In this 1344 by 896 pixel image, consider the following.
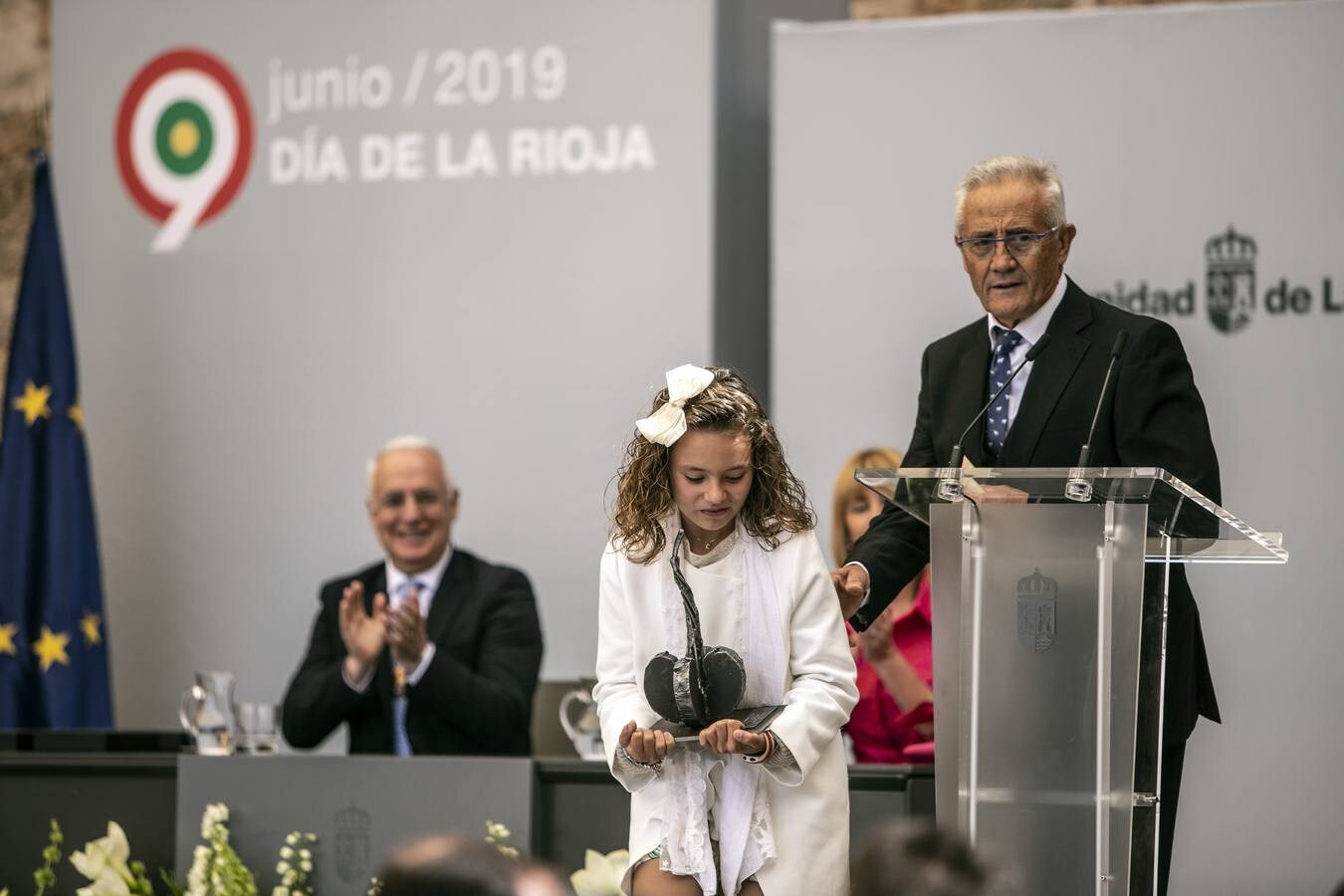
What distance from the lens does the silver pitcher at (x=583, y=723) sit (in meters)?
3.97

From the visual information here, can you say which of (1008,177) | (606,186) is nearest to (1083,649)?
(1008,177)

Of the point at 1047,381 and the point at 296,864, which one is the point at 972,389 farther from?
the point at 296,864

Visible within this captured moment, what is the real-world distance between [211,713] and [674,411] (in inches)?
76.7

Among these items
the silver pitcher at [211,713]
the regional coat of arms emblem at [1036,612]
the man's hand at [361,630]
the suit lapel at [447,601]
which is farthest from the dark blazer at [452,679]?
the regional coat of arms emblem at [1036,612]

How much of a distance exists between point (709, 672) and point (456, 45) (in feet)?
12.8

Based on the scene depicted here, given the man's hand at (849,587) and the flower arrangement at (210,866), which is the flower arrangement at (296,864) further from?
the man's hand at (849,587)

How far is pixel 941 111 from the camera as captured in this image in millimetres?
5441

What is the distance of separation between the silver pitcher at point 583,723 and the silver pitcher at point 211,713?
2.67 feet

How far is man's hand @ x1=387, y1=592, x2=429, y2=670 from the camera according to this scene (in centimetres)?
420

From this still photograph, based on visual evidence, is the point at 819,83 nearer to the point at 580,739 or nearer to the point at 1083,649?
the point at 580,739

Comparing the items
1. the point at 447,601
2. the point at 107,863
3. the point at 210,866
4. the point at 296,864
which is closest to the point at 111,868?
the point at 107,863

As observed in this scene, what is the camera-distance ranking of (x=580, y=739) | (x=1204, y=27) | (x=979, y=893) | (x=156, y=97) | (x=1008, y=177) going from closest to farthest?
(x=979, y=893), (x=1008, y=177), (x=580, y=739), (x=1204, y=27), (x=156, y=97)

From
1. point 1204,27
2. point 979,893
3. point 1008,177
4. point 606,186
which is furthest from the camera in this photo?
point 606,186

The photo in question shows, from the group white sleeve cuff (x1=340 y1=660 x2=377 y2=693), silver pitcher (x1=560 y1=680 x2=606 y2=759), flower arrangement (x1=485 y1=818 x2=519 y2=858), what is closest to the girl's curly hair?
flower arrangement (x1=485 y1=818 x2=519 y2=858)
